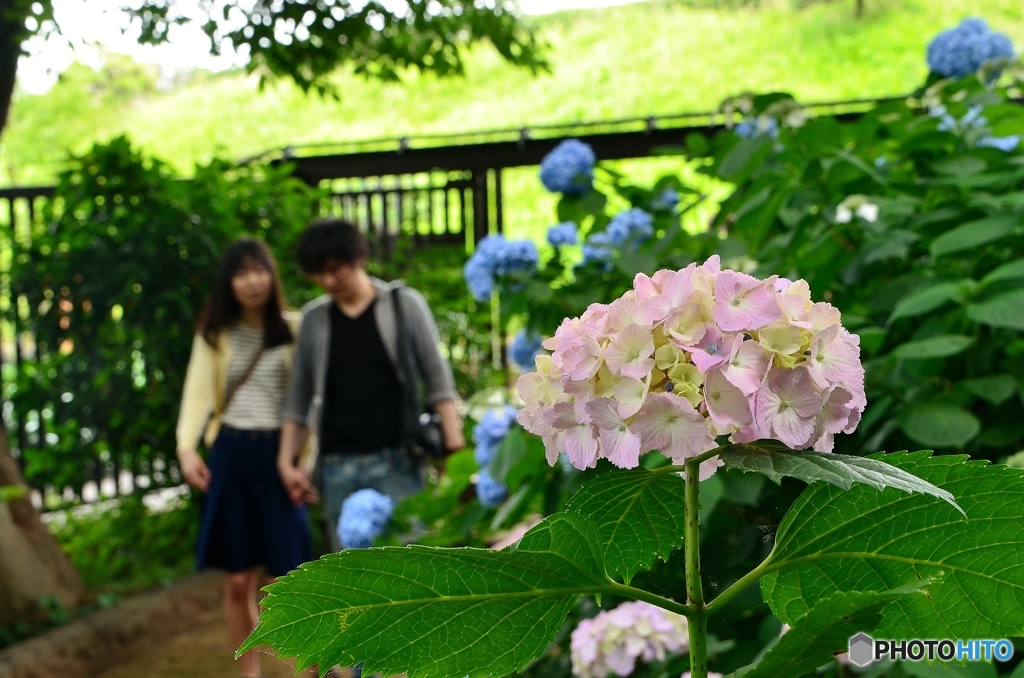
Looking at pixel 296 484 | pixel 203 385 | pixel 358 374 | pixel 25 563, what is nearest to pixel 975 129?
pixel 358 374

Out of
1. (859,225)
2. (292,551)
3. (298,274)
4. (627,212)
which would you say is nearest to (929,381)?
(859,225)

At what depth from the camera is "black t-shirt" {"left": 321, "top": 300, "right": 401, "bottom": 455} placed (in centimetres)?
343

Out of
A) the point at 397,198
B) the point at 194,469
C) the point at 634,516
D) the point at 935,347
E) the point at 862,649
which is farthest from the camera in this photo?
the point at 397,198

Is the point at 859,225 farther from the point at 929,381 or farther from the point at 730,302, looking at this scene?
the point at 730,302

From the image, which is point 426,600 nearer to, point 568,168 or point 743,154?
point 743,154

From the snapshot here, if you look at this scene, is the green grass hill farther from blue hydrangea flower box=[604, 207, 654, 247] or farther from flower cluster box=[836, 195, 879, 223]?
flower cluster box=[836, 195, 879, 223]

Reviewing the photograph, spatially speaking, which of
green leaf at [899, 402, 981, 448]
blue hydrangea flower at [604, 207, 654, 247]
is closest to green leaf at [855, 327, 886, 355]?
green leaf at [899, 402, 981, 448]

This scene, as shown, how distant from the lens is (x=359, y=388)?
342 cm

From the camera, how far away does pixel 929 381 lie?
159 centimetres

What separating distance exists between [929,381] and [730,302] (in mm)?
1217

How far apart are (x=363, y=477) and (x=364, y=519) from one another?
0.60m

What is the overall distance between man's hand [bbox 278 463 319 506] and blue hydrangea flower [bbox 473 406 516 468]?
1.44m

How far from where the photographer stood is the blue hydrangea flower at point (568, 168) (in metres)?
2.54

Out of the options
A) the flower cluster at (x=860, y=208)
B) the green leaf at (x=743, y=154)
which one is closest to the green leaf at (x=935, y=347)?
the flower cluster at (x=860, y=208)
